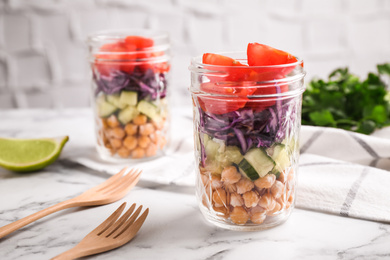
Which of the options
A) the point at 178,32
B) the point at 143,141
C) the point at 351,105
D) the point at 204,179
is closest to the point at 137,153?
the point at 143,141

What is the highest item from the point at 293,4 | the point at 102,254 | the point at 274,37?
the point at 293,4

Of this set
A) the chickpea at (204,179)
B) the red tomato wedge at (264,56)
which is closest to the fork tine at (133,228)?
the chickpea at (204,179)

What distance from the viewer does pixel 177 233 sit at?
32.6 inches

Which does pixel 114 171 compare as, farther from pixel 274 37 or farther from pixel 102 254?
pixel 274 37

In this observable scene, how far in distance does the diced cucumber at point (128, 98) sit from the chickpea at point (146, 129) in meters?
0.07

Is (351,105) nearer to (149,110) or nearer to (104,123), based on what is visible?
(149,110)

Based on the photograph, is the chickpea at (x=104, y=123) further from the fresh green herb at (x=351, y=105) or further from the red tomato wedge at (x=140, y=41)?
the fresh green herb at (x=351, y=105)

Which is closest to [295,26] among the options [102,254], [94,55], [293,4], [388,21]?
[293,4]

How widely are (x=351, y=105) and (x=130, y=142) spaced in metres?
0.65

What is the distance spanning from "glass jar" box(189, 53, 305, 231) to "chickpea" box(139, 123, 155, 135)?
383mm

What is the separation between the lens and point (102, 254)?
751 mm

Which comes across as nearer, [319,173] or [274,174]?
[274,174]

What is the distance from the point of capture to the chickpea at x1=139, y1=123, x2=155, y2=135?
121 centimetres

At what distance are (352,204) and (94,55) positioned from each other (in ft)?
2.42
